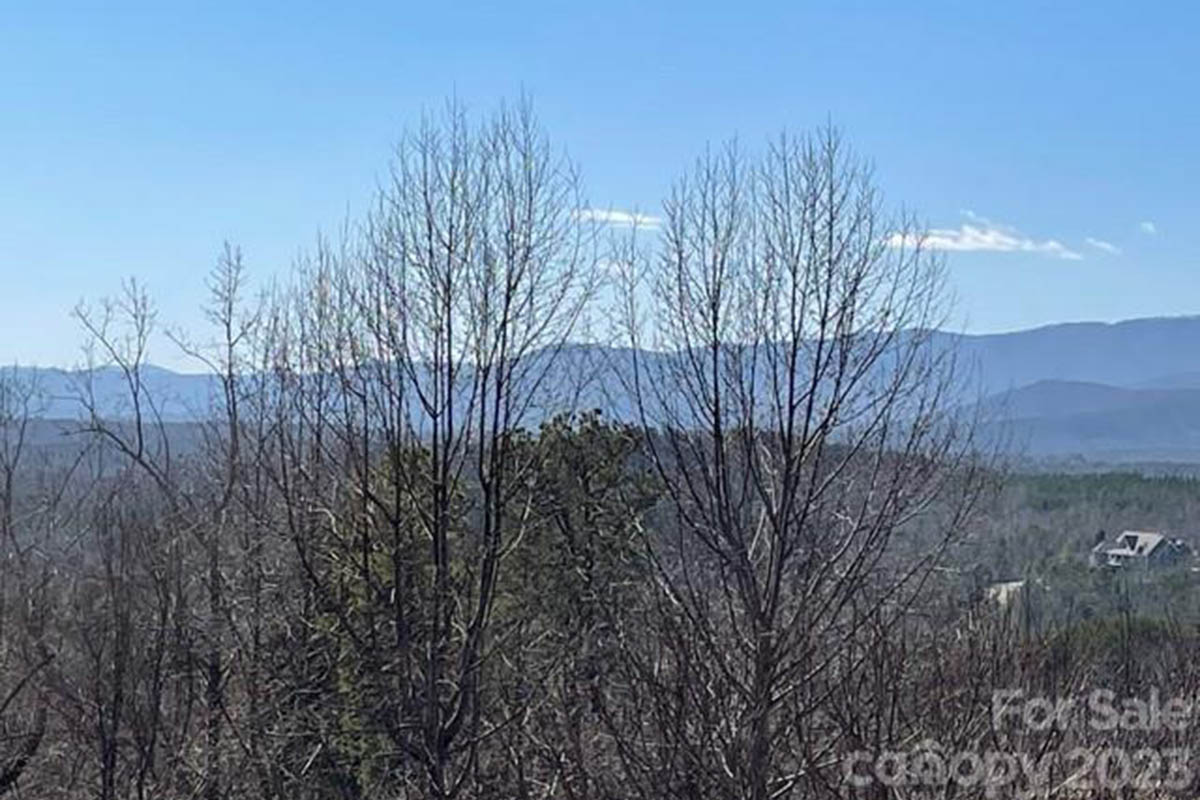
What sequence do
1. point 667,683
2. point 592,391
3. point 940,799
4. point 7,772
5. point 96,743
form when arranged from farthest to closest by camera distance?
point 96,743
point 7,772
point 592,391
point 667,683
point 940,799

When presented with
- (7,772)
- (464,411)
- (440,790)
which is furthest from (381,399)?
(7,772)

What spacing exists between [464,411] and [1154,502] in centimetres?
3710

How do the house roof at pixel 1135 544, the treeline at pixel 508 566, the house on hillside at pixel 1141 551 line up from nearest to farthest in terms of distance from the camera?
1. the treeline at pixel 508 566
2. the house on hillside at pixel 1141 551
3. the house roof at pixel 1135 544

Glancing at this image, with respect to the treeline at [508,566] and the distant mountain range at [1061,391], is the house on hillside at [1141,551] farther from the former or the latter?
the treeline at [508,566]

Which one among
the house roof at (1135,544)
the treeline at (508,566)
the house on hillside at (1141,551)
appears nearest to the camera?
the treeline at (508,566)

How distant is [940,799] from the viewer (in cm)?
550

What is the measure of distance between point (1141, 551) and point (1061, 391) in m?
93.9

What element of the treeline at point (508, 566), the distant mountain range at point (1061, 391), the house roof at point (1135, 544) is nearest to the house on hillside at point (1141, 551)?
the house roof at point (1135, 544)

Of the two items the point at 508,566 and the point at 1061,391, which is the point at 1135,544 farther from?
the point at 1061,391

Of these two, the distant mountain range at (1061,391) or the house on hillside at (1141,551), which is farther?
the house on hillside at (1141,551)

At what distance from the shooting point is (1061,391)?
395ft

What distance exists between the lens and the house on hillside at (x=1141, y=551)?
29.2 metres

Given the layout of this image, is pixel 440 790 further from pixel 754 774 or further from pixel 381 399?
pixel 754 774

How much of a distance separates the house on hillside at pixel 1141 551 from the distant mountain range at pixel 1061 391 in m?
3.73
